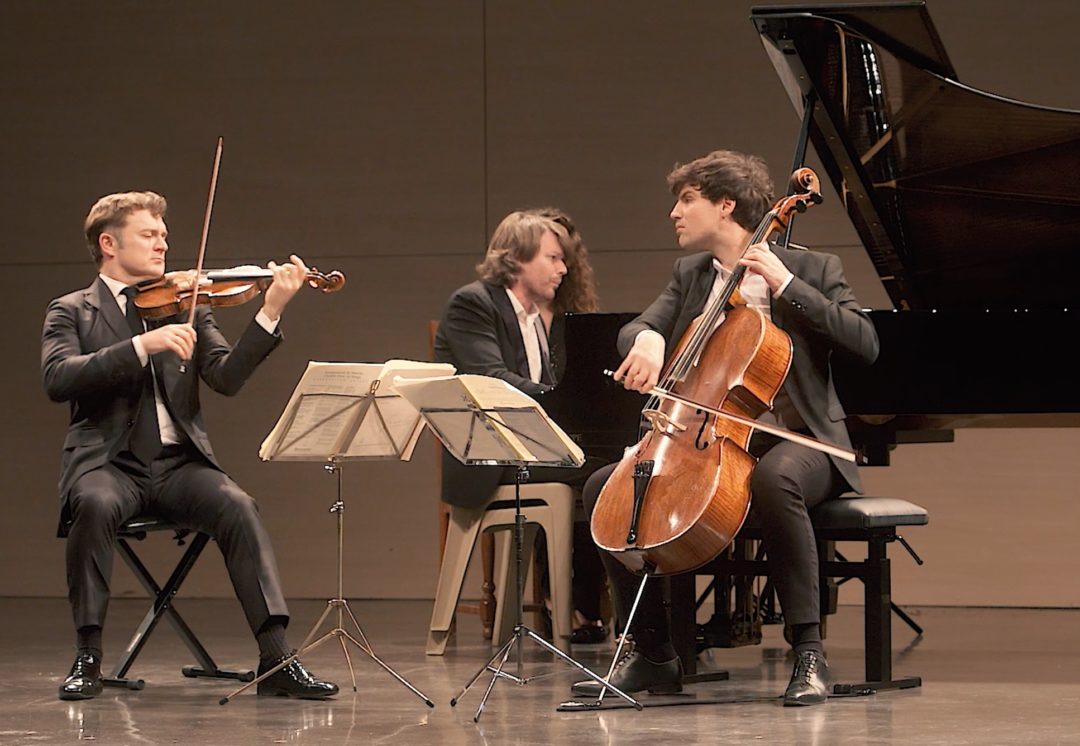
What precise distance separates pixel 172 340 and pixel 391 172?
9.23 feet

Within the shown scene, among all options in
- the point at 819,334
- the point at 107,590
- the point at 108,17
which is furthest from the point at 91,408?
the point at 108,17

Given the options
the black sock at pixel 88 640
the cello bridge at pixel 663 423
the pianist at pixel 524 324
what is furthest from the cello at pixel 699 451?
the black sock at pixel 88 640

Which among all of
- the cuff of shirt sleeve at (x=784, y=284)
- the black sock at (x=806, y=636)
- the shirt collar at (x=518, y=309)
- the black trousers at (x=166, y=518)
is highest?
the cuff of shirt sleeve at (x=784, y=284)

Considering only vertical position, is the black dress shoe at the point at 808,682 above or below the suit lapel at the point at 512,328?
below

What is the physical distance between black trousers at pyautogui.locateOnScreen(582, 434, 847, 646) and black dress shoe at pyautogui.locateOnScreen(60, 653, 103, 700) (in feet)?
4.16

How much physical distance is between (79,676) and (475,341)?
61.8 inches

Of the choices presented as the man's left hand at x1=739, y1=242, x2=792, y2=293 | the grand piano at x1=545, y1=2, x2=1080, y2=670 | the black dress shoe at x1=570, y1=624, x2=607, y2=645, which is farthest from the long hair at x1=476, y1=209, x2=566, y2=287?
the man's left hand at x1=739, y1=242, x2=792, y2=293

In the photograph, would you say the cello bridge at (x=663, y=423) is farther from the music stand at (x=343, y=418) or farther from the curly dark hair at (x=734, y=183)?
the curly dark hair at (x=734, y=183)

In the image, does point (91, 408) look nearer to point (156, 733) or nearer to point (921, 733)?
point (156, 733)

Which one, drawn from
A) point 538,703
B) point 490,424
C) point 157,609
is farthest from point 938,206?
point 157,609

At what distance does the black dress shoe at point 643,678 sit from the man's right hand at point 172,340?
1.24m

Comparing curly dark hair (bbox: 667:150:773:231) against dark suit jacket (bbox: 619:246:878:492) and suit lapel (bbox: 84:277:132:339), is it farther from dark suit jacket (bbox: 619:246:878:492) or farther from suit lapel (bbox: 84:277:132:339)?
suit lapel (bbox: 84:277:132:339)

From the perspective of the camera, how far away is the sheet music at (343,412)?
337 centimetres

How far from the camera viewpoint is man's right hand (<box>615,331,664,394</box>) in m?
3.44
